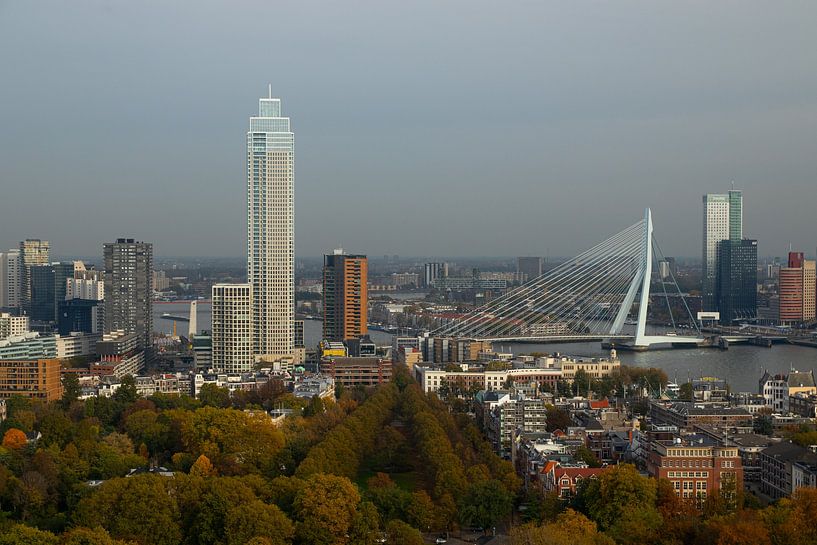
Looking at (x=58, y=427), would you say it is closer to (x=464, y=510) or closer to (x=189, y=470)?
(x=189, y=470)

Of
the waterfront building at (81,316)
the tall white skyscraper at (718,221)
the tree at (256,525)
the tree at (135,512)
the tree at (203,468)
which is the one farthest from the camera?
the tall white skyscraper at (718,221)

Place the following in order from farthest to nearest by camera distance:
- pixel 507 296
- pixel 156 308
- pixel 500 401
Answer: pixel 156 308
pixel 507 296
pixel 500 401

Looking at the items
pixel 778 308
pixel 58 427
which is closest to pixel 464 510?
pixel 58 427

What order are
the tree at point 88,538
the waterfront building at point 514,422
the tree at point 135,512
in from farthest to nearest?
the waterfront building at point 514,422 < the tree at point 135,512 < the tree at point 88,538

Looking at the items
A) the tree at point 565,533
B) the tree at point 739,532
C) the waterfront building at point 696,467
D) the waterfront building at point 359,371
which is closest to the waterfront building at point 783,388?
the waterfront building at point 359,371

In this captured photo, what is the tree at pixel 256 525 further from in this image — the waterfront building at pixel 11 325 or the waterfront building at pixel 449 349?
the waterfront building at pixel 11 325

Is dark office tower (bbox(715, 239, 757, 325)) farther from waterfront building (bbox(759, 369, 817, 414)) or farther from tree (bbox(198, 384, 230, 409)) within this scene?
tree (bbox(198, 384, 230, 409))
